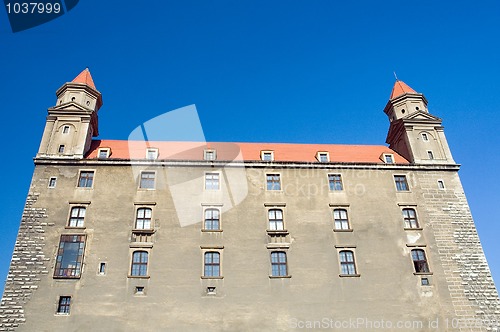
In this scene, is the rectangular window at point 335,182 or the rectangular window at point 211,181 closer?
the rectangular window at point 211,181

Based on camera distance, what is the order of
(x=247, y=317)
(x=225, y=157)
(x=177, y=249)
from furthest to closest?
(x=225, y=157) < (x=177, y=249) < (x=247, y=317)

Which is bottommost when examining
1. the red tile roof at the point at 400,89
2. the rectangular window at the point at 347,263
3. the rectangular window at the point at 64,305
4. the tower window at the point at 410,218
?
the rectangular window at the point at 64,305

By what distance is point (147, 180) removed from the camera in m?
30.2

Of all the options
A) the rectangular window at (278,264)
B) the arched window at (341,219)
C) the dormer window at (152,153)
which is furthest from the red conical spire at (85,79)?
the arched window at (341,219)

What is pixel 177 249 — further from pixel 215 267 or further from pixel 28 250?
pixel 28 250

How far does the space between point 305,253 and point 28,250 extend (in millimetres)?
16483

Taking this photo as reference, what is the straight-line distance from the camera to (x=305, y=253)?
28172 mm

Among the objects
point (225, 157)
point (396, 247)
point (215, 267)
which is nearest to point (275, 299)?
point (215, 267)

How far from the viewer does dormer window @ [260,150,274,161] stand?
3250 cm

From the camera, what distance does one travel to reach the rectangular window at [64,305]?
25.2m

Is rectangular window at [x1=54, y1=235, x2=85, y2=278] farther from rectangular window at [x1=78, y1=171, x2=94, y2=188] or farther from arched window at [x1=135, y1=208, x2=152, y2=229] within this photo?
rectangular window at [x1=78, y1=171, x2=94, y2=188]

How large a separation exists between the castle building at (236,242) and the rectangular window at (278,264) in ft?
0.28

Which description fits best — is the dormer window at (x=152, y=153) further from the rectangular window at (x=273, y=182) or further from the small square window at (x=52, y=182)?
the rectangular window at (x=273, y=182)

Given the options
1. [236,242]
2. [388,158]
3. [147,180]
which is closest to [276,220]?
[236,242]
